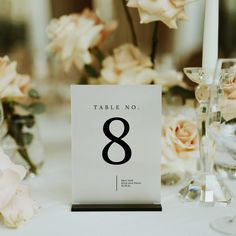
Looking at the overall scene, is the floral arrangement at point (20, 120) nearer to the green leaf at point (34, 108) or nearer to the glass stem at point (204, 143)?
the green leaf at point (34, 108)

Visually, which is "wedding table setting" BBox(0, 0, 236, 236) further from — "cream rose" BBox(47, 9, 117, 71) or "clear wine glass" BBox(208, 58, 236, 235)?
"cream rose" BBox(47, 9, 117, 71)

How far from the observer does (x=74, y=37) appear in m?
1.04

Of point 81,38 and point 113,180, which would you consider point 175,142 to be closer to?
point 113,180

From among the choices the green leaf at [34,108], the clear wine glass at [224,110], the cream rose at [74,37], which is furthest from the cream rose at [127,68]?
the clear wine glass at [224,110]

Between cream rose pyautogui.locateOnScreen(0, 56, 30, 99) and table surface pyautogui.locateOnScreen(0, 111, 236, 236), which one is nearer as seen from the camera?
table surface pyautogui.locateOnScreen(0, 111, 236, 236)

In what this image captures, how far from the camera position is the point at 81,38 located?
1057 millimetres

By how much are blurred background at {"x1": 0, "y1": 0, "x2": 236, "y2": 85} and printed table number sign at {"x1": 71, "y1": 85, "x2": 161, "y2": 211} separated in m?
0.55

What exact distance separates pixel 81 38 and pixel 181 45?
1.21ft

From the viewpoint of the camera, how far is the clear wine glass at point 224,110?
735 mm

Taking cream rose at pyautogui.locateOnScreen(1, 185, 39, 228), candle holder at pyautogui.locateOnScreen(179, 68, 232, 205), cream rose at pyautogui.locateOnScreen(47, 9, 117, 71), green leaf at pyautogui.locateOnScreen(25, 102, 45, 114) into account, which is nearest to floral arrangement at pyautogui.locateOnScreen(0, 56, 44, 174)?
green leaf at pyautogui.locateOnScreen(25, 102, 45, 114)

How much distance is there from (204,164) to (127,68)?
0.99 feet

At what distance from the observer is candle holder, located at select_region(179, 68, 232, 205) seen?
80 centimetres

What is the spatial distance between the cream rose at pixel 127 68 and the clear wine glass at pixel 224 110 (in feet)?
0.88

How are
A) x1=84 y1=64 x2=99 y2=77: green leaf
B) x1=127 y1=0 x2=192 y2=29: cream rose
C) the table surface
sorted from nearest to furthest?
the table surface
x1=127 y1=0 x2=192 y2=29: cream rose
x1=84 y1=64 x2=99 y2=77: green leaf
